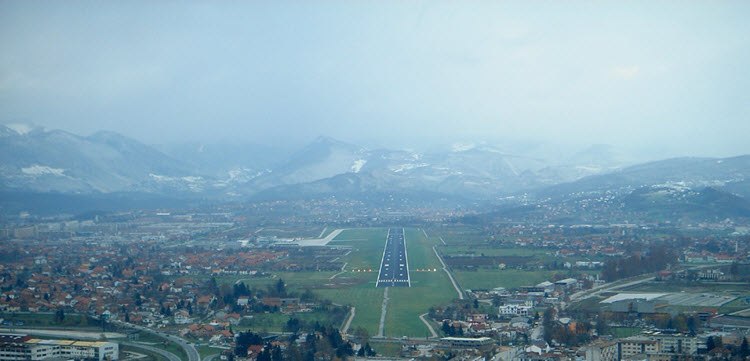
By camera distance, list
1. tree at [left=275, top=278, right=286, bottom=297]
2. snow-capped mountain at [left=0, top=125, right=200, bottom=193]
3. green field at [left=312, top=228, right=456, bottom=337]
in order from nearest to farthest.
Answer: green field at [left=312, top=228, right=456, bottom=337] < tree at [left=275, top=278, right=286, bottom=297] < snow-capped mountain at [left=0, top=125, right=200, bottom=193]

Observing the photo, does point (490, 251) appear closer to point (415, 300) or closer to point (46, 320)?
point (415, 300)

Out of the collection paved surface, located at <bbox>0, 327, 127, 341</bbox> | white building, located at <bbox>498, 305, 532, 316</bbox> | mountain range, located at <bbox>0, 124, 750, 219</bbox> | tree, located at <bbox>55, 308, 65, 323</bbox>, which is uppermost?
mountain range, located at <bbox>0, 124, 750, 219</bbox>

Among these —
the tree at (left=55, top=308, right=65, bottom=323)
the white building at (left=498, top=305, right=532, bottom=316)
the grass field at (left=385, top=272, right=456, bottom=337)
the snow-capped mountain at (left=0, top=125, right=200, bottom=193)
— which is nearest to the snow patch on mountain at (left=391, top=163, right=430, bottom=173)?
the snow-capped mountain at (left=0, top=125, right=200, bottom=193)

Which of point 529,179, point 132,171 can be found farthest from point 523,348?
point 132,171

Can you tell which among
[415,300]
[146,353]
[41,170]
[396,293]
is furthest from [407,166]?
[146,353]

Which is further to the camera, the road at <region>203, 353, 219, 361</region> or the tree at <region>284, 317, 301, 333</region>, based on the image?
the tree at <region>284, 317, 301, 333</region>

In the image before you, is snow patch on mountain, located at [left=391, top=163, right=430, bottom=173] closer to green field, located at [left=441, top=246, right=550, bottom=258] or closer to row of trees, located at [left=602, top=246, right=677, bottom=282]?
green field, located at [left=441, top=246, right=550, bottom=258]
